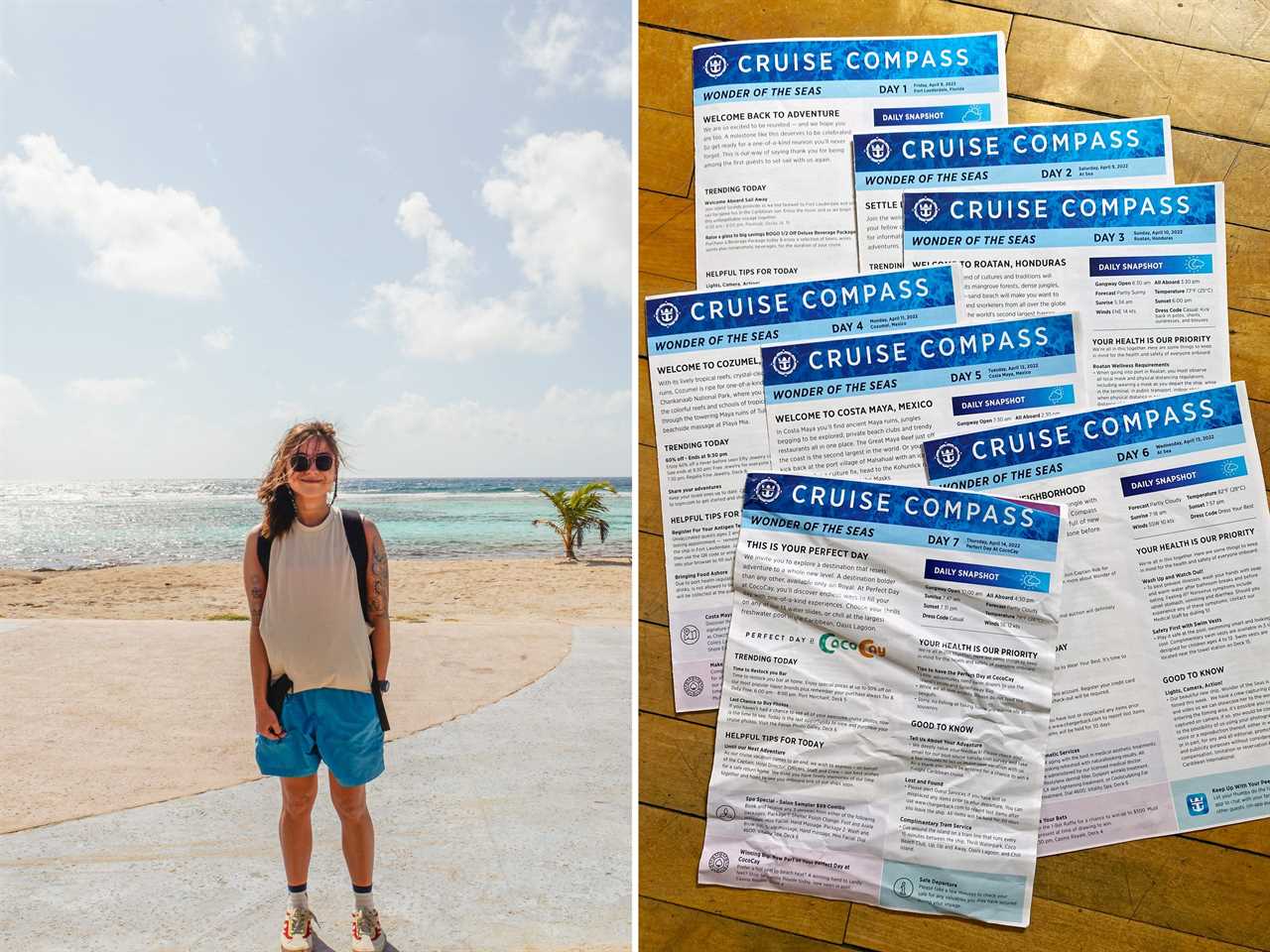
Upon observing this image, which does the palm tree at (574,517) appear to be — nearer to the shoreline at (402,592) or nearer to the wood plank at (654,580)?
the shoreline at (402,592)

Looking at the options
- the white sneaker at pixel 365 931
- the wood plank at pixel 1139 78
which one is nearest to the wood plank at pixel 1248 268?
the wood plank at pixel 1139 78

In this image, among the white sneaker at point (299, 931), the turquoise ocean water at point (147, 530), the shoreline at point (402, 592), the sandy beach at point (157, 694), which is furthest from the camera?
the turquoise ocean water at point (147, 530)

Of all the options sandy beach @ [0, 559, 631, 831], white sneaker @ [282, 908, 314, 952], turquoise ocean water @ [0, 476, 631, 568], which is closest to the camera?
white sneaker @ [282, 908, 314, 952]

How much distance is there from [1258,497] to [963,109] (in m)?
0.51

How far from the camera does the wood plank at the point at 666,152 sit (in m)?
0.86

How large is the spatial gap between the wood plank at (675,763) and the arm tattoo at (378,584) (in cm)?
29

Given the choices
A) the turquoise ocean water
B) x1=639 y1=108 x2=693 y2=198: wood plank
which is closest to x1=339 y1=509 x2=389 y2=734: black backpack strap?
x1=639 y1=108 x2=693 y2=198: wood plank

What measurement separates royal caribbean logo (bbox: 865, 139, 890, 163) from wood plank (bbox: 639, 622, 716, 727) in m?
0.55

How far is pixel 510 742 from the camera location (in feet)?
4.53

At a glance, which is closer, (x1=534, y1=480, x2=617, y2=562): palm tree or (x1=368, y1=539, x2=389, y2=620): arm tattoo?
(x1=368, y1=539, x2=389, y2=620): arm tattoo

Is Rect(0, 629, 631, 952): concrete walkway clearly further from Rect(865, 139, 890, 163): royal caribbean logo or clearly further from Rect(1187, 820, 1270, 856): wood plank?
Rect(865, 139, 890, 163): royal caribbean logo

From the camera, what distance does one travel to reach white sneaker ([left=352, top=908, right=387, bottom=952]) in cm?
89

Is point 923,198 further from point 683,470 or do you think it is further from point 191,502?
point 191,502

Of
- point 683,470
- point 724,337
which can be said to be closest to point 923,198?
point 724,337
